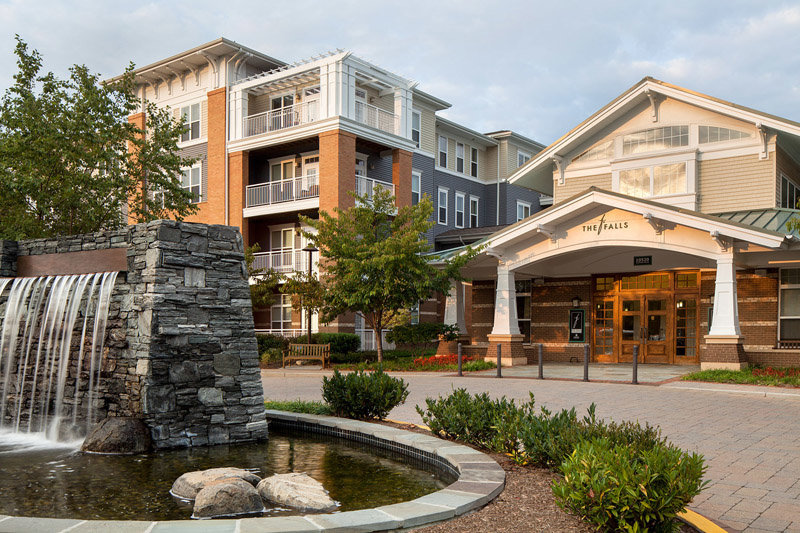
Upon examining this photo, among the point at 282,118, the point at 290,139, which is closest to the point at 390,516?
the point at 290,139

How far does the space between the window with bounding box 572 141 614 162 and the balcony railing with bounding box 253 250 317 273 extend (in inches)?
498

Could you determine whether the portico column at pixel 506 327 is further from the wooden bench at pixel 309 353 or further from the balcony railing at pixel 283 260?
the balcony railing at pixel 283 260

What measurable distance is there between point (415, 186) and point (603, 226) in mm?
15747

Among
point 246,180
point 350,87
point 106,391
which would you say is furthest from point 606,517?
point 246,180

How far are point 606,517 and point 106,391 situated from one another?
24.8 ft

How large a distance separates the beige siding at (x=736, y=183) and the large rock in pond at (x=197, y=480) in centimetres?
2059

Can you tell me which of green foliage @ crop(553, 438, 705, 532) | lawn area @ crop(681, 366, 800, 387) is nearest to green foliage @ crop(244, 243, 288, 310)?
lawn area @ crop(681, 366, 800, 387)

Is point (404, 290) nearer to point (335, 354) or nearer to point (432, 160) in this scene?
point (335, 354)

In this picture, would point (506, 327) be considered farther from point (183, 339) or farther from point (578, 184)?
point (183, 339)

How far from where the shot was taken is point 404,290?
2369 cm

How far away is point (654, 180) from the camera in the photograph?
24.3m

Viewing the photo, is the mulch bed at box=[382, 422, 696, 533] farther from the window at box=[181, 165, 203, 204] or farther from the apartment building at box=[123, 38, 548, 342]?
the window at box=[181, 165, 203, 204]

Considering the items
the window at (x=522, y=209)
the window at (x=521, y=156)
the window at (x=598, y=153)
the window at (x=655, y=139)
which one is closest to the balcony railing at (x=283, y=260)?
the window at (x=598, y=153)

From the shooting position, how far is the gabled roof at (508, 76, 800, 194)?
2184cm
